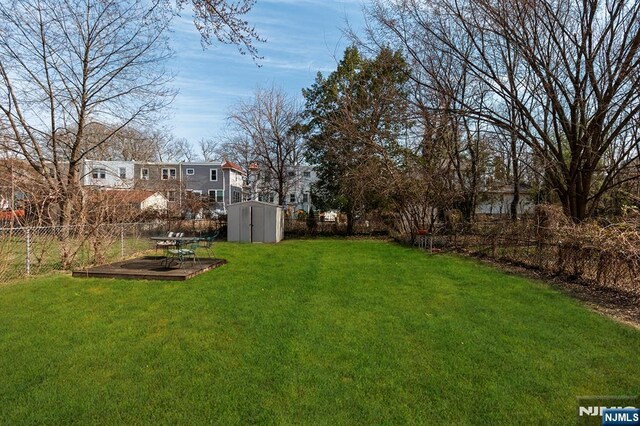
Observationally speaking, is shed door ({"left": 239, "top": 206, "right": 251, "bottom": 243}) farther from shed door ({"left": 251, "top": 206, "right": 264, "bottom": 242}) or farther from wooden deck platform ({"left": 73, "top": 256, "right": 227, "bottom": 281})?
wooden deck platform ({"left": 73, "top": 256, "right": 227, "bottom": 281})

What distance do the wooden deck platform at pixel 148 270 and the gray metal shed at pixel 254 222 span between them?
31.5 feet

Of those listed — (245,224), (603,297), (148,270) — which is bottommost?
(603,297)

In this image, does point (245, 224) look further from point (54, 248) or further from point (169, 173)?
point (169, 173)

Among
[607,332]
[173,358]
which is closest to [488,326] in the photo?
[607,332]

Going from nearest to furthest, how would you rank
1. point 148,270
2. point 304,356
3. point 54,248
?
point 304,356, point 148,270, point 54,248

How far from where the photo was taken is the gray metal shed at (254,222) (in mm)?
20875

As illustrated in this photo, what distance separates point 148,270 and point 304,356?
262 inches

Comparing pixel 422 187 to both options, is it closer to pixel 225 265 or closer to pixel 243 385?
pixel 225 265

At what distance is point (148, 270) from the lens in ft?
30.6

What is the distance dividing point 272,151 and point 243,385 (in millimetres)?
25263

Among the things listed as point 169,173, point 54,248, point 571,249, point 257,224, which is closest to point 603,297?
point 571,249

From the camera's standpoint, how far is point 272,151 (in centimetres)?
2775

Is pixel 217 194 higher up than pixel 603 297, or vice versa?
pixel 217 194

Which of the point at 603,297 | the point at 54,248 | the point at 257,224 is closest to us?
the point at 603,297
